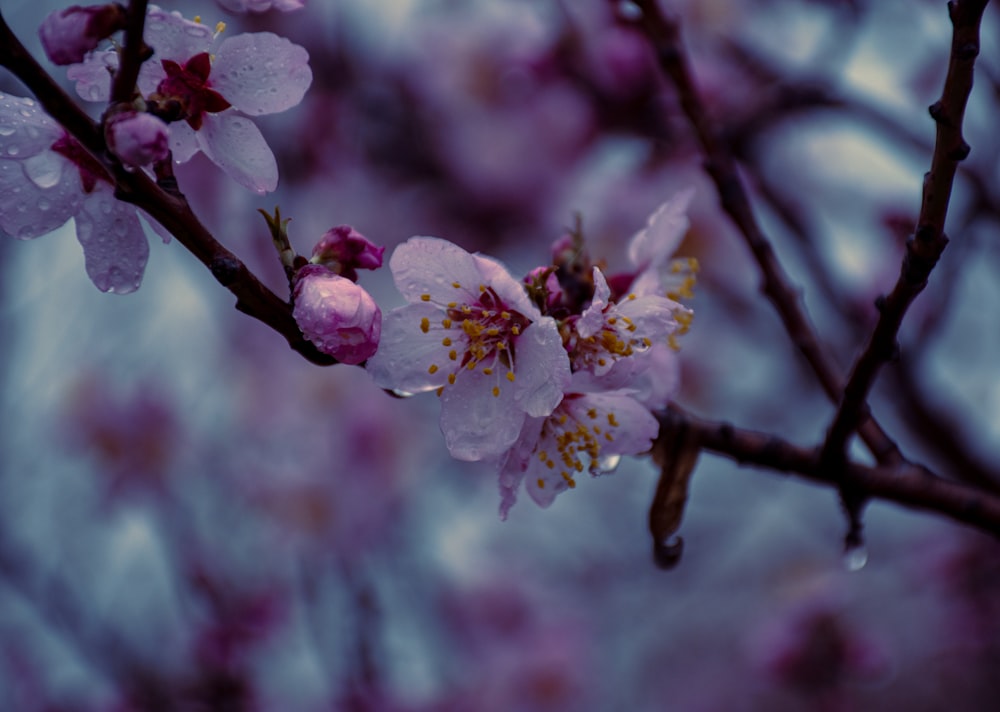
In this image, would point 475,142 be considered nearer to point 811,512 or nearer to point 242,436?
point 242,436

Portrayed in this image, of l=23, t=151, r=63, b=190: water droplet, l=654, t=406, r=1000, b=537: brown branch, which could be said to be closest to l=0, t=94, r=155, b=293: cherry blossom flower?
l=23, t=151, r=63, b=190: water droplet

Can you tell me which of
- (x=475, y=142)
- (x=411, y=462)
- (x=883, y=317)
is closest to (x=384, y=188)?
(x=475, y=142)

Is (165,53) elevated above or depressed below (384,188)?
above

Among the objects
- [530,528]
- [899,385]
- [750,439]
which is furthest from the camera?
[530,528]

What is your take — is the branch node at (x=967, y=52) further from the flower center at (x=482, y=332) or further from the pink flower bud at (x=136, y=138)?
the pink flower bud at (x=136, y=138)

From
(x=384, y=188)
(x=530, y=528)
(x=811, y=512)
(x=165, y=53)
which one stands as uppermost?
(x=165, y=53)

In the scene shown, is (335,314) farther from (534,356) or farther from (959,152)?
(959,152)

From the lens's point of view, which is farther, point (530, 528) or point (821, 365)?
point (530, 528)
